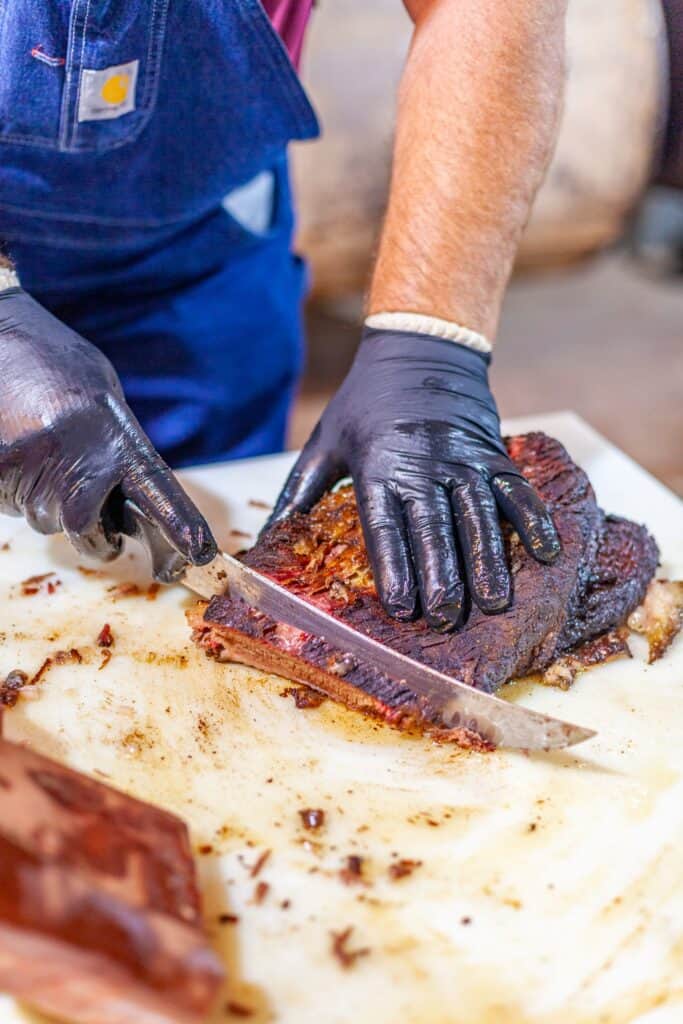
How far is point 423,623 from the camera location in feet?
7.59

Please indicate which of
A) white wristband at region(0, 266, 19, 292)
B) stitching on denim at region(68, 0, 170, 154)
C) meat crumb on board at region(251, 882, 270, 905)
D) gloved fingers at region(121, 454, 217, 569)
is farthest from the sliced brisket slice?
stitching on denim at region(68, 0, 170, 154)

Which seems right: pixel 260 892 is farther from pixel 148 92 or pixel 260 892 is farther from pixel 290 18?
pixel 290 18

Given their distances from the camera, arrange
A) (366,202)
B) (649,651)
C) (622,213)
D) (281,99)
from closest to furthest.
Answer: (649,651) < (281,99) < (366,202) < (622,213)

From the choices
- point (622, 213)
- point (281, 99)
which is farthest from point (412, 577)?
point (622, 213)

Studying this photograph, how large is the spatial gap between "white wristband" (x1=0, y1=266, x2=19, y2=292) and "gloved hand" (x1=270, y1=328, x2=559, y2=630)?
87cm

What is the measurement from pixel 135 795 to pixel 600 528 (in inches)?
53.2

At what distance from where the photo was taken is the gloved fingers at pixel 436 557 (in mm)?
2271

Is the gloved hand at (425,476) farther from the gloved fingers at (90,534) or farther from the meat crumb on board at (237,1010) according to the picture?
the meat crumb on board at (237,1010)

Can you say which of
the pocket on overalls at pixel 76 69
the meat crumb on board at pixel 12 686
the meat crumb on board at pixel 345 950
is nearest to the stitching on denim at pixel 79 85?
the pocket on overalls at pixel 76 69

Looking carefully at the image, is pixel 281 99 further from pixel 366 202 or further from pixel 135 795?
pixel 366 202

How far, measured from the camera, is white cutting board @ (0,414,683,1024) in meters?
1.69

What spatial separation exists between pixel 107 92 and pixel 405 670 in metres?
1.71

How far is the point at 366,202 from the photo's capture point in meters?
6.05

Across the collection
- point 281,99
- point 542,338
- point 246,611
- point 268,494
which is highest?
point 281,99
